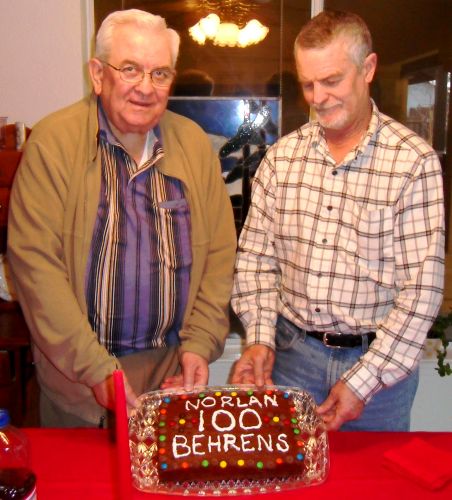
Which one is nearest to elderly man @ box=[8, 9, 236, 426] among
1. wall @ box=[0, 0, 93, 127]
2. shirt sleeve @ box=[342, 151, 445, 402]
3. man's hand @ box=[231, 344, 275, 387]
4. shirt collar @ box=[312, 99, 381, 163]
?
man's hand @ box=[231, 344, 275, 387]

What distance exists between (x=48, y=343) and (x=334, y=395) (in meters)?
0.73

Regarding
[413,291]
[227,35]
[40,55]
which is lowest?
[413,291]

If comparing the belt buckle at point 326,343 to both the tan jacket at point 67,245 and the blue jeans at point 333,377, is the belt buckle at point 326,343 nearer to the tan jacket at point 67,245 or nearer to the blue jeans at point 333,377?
the blue jeans at point 333,377

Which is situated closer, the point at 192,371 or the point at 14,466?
the point at 14,466

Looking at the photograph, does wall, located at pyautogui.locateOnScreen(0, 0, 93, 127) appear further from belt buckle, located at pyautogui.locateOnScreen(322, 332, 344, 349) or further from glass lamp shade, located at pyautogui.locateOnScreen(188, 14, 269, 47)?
belt buckle, located at pyautogui.locateOnScreen(322, 332, 344, 349)

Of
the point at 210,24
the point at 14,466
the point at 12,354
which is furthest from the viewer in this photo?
the point at 210,24

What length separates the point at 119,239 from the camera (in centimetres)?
161

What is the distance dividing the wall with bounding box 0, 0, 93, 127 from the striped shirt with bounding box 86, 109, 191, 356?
1291 mm

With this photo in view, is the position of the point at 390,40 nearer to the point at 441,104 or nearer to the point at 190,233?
the point at 441,104

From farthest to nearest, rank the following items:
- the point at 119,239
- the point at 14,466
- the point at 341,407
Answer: the point at 119,239
the point at 341,407
the point at 14,466

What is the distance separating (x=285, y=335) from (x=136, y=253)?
50cm

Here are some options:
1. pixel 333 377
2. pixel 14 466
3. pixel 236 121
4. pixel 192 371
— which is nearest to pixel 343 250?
pixel 333 377

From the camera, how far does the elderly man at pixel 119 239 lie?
1557 mm

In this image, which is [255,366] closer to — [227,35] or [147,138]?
[147,138]
